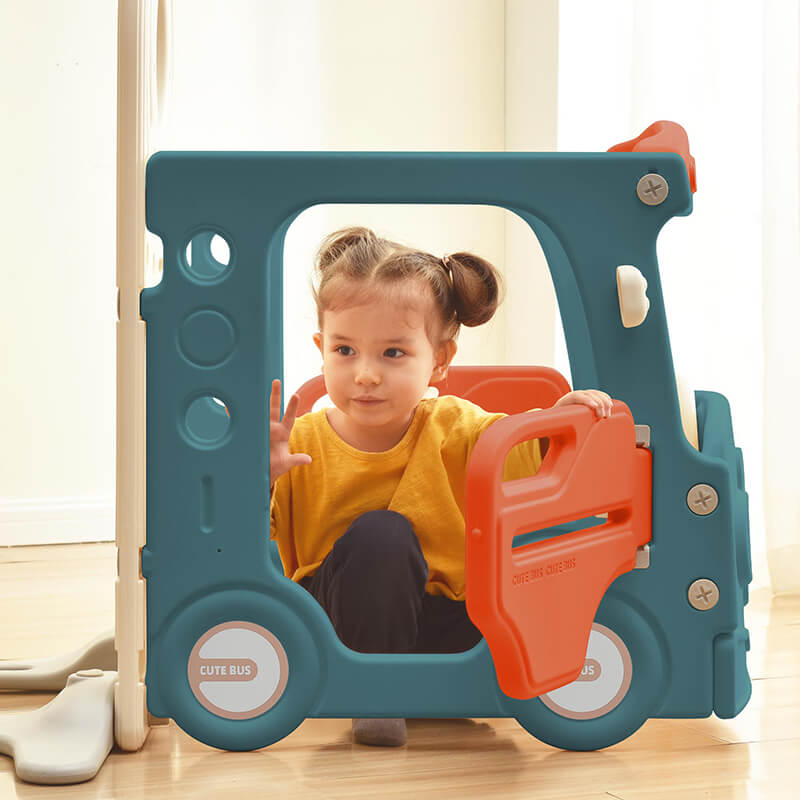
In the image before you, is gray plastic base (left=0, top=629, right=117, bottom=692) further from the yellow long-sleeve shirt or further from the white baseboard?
the white baseboard

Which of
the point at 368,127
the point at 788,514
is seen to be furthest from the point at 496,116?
the point at 788,514

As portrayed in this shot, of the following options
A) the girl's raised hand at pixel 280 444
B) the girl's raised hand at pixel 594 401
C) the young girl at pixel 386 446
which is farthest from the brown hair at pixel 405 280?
the girl's raised hand at pixel 594 401

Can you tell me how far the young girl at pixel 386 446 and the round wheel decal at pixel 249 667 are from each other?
9 cm

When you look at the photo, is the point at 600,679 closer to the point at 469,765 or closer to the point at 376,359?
the point at 469,765

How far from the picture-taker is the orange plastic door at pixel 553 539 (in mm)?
778

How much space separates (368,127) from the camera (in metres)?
2.40

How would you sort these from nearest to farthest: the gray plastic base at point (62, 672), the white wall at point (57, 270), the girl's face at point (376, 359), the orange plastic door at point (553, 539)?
the orange plastic door at point (553, 539)
the girl's face at point (376, 359)
the gray plastic base at point (62, 672)
the white wall at point (57, 270)

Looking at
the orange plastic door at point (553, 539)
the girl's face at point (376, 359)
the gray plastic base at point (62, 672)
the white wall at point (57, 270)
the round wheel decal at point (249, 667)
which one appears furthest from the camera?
the white wall at point (57, 270)

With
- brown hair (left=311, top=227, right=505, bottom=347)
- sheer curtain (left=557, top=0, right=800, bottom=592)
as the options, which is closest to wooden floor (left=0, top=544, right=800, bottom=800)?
brown hair (left=311, top=227, right=505, bottom=347)

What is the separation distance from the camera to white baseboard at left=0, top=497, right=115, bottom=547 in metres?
2.18

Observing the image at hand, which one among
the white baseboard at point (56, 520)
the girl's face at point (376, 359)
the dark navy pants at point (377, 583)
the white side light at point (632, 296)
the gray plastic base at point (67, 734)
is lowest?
the white baseboard at point (56, 520)

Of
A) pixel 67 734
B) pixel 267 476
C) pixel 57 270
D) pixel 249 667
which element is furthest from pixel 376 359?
pixel 57 270

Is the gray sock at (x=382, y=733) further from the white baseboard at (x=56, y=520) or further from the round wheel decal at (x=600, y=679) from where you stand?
the white baseboard at (x=56, y=520)

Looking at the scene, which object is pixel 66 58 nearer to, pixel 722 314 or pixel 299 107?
pixel 299 107
